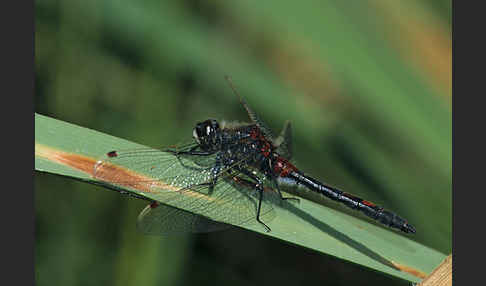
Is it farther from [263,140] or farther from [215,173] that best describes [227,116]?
[215,173]

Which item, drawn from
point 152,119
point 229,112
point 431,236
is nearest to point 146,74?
point 152,119

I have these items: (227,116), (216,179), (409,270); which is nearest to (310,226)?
(409,270)

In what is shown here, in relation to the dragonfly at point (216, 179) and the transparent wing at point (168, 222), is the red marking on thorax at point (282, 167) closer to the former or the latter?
the dragonfly at point (216, 179)

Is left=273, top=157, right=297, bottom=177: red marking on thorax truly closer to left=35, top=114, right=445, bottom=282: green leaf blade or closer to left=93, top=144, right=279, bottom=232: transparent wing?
left=93, top=144, right=279, bottom=232: transparent wing

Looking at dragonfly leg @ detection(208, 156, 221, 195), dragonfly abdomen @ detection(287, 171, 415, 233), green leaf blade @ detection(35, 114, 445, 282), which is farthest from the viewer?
dragonfly abdomen @ detection(287, 171, 415, 233)

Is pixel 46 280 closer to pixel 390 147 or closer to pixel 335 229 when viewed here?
pixel 335 229

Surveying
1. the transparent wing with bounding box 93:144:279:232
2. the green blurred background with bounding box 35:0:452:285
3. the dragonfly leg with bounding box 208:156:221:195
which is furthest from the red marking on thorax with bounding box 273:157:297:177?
the green blurred background with bounding box 35:0:452:285

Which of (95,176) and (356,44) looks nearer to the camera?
(95,176)
